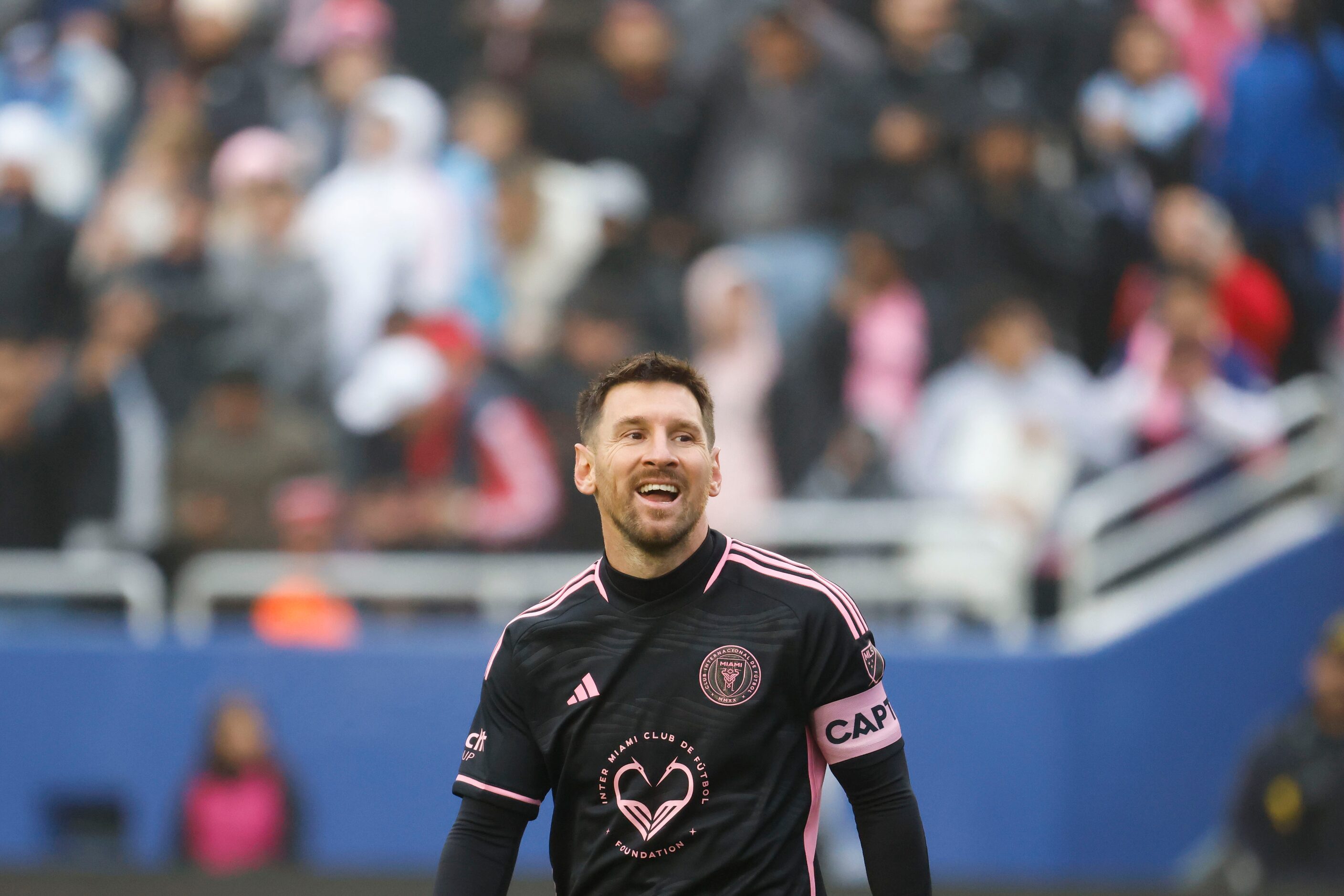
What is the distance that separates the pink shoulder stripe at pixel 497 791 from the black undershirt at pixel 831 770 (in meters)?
0.02

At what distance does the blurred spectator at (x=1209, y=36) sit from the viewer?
8.12 m

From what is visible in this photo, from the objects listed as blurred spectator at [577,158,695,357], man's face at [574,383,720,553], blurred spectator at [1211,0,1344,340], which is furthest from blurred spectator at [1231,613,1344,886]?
man's face at [574,383,720,553]

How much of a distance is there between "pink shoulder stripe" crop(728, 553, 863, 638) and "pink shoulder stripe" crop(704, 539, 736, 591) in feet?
0.04

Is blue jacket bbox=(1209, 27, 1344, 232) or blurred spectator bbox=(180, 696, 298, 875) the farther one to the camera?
blue jacket bbox=(1209, 27, 1344, 232)

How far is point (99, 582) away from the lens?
7.42 meters

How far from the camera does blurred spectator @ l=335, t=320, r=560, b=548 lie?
748 cm

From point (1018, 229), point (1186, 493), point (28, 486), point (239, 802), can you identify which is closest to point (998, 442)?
point (1186, 493)

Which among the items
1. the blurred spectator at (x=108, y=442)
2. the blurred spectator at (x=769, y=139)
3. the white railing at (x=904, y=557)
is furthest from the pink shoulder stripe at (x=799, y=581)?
the blurred spectator at (x=108, y=442)

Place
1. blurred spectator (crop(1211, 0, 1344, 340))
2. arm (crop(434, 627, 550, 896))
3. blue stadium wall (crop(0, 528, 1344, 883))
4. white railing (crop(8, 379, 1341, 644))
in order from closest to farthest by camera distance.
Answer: arm (crop(434, 627, 550, 896))
blue stadium wall (crop(0, 528, 1344, 883))
white railing (crop(8, 379, 1341, 644))
blurred spectator (crop(1211, 0, 1344, 340))

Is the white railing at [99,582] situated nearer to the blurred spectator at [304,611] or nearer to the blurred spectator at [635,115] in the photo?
the blurred spectator at [304,611]

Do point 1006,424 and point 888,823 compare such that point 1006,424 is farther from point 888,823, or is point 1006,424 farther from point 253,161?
point 888,823

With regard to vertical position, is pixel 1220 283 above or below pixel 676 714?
above

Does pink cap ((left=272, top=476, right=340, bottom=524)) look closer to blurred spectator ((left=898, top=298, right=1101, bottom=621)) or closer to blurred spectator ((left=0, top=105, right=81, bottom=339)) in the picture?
blurred spectator ((left=0, top=105, right=81, bottom=339))

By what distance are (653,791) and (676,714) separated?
0.13m
